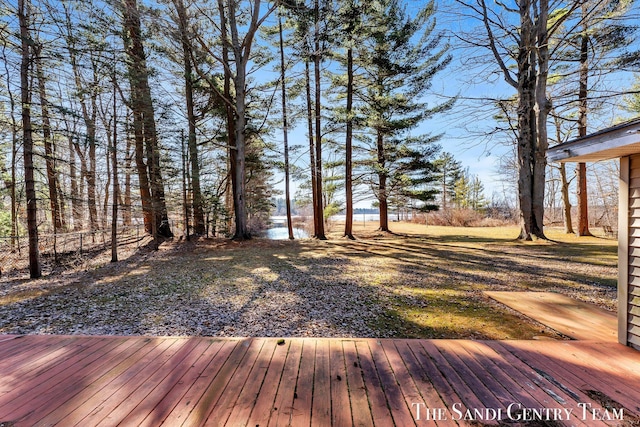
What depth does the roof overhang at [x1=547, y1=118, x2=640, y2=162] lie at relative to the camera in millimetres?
1894

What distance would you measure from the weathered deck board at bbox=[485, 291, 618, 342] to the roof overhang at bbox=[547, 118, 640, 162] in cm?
169

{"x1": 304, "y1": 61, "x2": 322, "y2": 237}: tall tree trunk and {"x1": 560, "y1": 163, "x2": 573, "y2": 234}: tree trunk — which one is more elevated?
{"x1": 304, "y1": 61, "x2": 322, "y2": 237}: tall tree trunk

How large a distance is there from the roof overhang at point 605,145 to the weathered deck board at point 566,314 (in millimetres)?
1692

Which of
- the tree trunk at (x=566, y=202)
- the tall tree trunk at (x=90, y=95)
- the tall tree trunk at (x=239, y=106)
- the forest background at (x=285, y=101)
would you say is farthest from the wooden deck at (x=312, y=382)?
the tree trunk at (x=566, y=202)

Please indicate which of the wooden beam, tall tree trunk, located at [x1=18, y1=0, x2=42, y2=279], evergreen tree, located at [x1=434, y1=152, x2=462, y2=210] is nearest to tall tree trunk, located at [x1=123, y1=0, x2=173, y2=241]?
tall tree trunk, located at [x1=18, y1=0, x2=42, y2=279]

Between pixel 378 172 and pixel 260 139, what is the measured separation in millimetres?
5471

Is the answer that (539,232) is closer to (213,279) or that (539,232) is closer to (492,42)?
(492,42)

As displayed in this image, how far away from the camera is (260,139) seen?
38.7ft

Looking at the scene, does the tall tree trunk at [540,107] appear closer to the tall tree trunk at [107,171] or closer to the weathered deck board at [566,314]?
the weathered deck board at [566,314]

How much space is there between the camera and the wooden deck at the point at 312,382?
155cm

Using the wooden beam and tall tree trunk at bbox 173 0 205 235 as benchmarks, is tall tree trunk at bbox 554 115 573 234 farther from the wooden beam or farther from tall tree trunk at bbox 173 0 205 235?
tall tree trunk at bbox 173 0 205 235

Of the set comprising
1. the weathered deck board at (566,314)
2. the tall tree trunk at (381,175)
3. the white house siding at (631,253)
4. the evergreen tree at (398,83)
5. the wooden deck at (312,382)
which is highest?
the evergreen tree at (398,83)

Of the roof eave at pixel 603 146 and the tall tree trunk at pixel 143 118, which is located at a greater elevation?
the tall tree trunk at pixel 143 118

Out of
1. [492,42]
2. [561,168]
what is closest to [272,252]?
[492,42]
